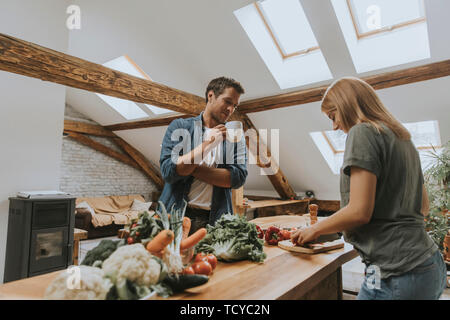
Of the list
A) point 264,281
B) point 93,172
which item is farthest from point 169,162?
point 93,172

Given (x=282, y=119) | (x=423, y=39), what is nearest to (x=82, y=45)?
(x=282, y=119)

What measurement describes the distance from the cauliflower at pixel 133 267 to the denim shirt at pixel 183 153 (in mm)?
669

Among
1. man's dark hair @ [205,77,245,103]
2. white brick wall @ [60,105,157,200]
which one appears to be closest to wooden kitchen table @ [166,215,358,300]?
man's dark hair @ [205,77,245,103]

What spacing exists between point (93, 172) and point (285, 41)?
572cm

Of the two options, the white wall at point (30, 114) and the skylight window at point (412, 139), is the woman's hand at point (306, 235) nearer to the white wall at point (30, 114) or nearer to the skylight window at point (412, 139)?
the white wall at point (30, 114)

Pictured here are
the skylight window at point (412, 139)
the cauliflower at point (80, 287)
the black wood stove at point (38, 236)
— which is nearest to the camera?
the cauliflower at point (80, 287)

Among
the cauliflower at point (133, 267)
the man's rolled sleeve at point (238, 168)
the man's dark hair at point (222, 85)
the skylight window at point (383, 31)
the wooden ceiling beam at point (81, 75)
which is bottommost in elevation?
the cauliflower at point (133, 267)

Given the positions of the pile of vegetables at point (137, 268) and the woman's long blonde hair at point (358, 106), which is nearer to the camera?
the pile of vegetables at point (137, 268)

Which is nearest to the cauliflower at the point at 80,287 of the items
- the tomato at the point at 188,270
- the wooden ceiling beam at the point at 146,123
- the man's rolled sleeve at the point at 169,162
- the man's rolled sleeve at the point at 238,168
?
the tomato at the point at 188,270

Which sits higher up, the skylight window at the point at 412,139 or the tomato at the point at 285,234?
the skylight window at the point at 412,139

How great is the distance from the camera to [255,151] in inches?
235

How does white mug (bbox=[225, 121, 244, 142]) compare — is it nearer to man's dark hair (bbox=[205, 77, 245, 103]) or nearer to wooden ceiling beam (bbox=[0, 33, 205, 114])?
man's dark hair (bbox=[205, 77, 245, 103])

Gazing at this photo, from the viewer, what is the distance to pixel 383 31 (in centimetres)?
371

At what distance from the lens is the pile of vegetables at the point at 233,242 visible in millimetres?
1230
